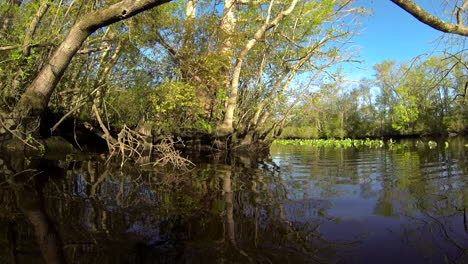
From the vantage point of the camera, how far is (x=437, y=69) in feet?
26.2

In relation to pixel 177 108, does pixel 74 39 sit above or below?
above

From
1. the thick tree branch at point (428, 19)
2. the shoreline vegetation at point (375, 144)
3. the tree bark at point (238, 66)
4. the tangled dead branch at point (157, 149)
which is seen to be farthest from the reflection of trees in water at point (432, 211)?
the shoreline vegetation at point (375, 144)

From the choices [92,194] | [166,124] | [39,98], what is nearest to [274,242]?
[92,194]

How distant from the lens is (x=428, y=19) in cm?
532

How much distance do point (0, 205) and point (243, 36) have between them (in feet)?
38.0

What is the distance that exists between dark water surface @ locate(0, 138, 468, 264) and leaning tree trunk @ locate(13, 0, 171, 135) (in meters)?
2.91

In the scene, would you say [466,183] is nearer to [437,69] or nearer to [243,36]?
[437,69]

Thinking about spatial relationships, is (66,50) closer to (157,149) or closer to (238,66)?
(157,149)

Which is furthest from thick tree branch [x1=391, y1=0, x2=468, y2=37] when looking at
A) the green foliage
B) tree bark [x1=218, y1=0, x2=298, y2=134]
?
the green foliage

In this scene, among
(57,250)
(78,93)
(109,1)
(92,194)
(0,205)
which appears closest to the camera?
(57,250)

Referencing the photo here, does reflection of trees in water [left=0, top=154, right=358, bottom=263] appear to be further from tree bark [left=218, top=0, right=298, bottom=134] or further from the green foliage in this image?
tree bark [left=218, top=0, right=298, bottom=134]

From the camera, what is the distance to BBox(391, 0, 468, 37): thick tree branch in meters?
5.15

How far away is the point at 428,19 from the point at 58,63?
27.0ft

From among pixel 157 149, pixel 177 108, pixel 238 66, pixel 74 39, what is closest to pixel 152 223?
pixel 74 39
